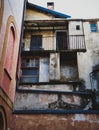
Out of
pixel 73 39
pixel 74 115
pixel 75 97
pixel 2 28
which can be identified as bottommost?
pixel 74 115

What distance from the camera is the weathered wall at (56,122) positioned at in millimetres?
8398

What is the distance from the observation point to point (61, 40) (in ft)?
52.7

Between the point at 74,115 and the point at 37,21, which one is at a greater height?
the point at 37,21

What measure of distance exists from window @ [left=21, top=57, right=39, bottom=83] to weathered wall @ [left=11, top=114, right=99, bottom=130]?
5087mm

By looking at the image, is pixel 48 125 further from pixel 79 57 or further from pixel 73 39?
pixel 73 39

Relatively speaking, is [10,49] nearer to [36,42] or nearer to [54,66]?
[54,66]

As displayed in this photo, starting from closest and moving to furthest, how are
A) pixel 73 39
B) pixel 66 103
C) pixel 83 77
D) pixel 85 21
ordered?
pixel 66 103, pixel 83 77, pixel 73 39, pixel 85 21

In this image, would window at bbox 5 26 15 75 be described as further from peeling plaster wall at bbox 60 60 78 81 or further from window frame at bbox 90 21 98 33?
window frame at bbox 90 21 98 33

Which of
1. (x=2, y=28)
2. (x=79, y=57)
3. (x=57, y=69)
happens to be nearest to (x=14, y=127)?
(x=2, y=28)

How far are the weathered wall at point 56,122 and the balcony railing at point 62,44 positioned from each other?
6.80 meters

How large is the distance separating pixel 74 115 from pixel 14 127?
2.88 meters

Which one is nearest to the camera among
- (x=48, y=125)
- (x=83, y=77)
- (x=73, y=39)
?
(x=48, y=125)

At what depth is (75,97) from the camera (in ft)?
34.8

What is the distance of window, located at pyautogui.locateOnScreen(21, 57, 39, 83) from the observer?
→ 13695 mm
